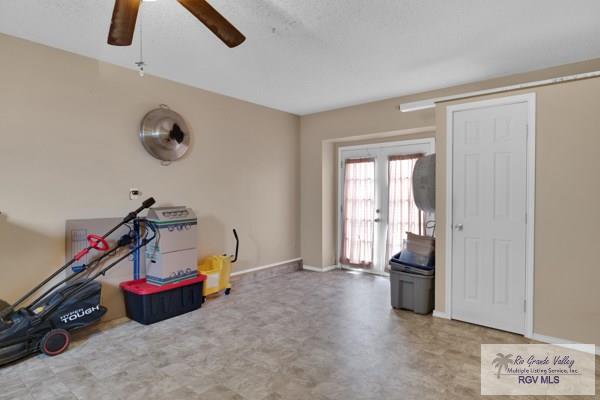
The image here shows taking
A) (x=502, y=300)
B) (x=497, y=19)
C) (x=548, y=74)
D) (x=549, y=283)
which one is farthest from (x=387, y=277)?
(x=497, y=19)

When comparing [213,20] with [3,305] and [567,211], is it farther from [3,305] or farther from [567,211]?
[567,211]

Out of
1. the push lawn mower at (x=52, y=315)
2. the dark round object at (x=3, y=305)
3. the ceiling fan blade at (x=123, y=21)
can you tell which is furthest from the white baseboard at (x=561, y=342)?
the dark round object at (x=3, y=305)

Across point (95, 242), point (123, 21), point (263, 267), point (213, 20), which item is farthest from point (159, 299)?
point (213, 20)

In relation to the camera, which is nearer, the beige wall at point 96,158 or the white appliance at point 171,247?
the beige wall at point 96,158

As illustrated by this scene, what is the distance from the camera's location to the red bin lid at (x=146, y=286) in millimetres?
3544

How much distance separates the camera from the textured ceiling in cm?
256

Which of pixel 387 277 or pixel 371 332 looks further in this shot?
pixel 387 277

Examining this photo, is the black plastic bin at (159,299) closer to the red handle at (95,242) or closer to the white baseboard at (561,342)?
the red handle at (95,242)

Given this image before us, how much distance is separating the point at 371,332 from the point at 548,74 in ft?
11.1

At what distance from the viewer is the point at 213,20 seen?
79.6 inches

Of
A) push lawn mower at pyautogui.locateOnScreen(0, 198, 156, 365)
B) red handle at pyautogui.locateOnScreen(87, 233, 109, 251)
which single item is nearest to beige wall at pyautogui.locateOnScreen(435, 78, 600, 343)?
push lawn mower at pyautogui.locateOnScreen(0, 198, 156, 365)

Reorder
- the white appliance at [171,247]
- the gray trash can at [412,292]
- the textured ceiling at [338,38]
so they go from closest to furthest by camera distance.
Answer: the textured ceiling at [338,38] < the white appliance at [171,247] < the gray trash can at [412,292]

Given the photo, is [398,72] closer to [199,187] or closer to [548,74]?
[548,74]

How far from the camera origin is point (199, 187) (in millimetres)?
4523
